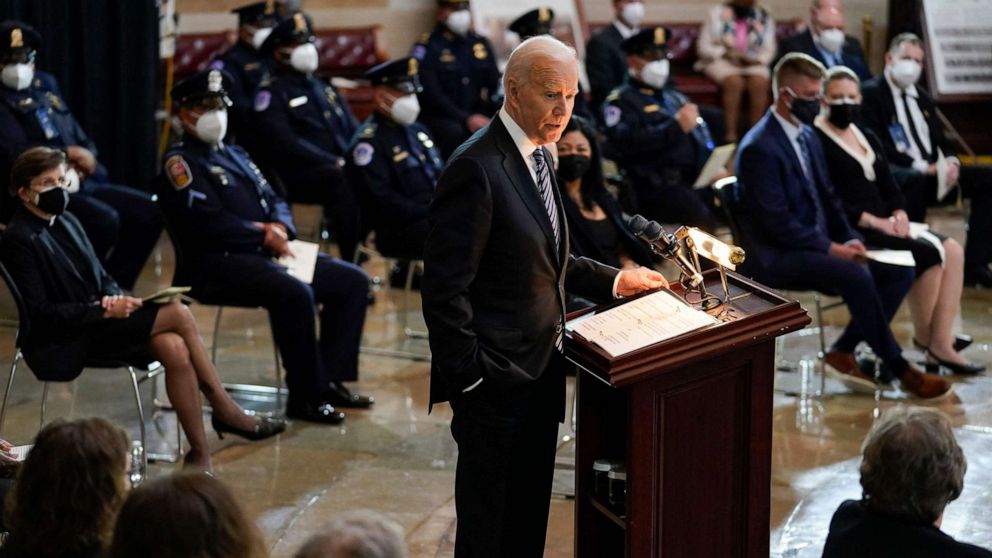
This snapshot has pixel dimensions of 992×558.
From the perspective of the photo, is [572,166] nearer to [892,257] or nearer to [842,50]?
[892,257]

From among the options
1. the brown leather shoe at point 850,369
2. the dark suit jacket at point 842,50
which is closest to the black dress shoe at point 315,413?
the brown leather shoe at point 850,369

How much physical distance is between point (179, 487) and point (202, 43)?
9067 mm

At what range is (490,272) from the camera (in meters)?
3.28

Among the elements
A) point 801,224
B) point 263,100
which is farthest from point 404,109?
point 801,224

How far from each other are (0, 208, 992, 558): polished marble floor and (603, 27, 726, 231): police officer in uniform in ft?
3.56

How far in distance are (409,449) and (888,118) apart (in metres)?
3.79

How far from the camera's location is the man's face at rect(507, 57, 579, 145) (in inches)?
126

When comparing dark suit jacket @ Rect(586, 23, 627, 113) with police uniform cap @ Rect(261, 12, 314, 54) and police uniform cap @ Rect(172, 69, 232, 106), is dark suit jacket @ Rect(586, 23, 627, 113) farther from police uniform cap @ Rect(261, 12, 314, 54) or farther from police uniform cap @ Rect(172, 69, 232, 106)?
police uniform cap @ Rect(172, 69, 232, 106)

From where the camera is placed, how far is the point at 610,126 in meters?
7.71

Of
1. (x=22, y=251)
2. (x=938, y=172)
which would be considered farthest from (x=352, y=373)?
(x=938, y=172)

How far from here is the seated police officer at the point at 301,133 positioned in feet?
24.8

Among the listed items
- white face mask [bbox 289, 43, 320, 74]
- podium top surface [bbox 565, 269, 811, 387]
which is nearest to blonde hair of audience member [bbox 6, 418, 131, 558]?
podium top surface [bbox 565, 269, 811, 387]

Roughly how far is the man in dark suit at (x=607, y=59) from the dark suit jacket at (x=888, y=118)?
6.37 feet

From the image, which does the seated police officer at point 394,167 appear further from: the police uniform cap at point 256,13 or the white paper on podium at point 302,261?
the police uniform cap at point 256,13
